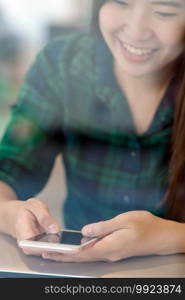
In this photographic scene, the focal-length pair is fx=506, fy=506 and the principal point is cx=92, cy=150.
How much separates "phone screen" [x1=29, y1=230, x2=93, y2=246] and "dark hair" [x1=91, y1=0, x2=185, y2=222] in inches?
4.4

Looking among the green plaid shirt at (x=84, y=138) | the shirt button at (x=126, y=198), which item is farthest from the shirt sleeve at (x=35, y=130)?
the shirt button at (x=126, y=198)

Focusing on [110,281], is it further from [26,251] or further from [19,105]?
[19,105]

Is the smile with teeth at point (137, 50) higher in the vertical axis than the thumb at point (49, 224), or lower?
higher

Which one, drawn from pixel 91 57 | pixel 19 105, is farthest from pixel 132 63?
pixel 19 105

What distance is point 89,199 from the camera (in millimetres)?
673

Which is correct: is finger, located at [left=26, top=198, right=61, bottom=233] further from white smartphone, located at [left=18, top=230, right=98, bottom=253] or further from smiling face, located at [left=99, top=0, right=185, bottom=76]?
smiling face, located at [left=99, top=0, right=185, bottom=76]

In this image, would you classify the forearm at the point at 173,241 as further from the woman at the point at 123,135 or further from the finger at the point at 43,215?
the finger at the point at 43,215

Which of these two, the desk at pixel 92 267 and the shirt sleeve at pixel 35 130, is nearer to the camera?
the desk at pixel 92 267

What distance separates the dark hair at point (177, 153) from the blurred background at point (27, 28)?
0.03m

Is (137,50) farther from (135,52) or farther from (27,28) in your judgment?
(27,28)

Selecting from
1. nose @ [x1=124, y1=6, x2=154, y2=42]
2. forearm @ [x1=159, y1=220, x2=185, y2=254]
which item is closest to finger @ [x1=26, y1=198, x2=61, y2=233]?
forearm @ [x1=159, y1=220, x2=185, y2=254]

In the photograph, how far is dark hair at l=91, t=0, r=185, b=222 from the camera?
586mm

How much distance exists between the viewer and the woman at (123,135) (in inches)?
22.6

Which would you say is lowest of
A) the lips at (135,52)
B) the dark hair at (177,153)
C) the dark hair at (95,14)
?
the dark hair at (177,153)
